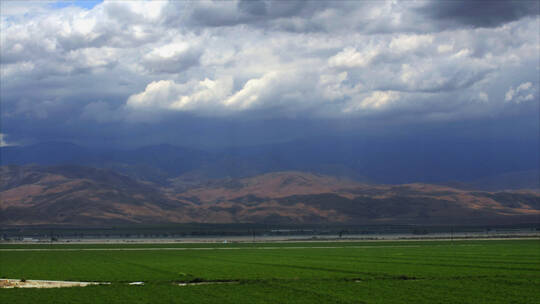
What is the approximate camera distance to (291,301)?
3675cm

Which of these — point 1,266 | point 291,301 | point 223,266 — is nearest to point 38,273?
point 1,266

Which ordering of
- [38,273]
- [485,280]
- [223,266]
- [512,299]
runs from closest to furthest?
[512,299] < [485,280] < [38,273] < [223,266]

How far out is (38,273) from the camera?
5722 centimetres

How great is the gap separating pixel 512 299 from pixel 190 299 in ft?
66.0

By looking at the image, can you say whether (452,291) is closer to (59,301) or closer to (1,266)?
(59,301)

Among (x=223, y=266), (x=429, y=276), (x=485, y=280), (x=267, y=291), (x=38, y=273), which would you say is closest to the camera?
(x=267, y=291)

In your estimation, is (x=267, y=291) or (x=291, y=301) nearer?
(x=291, y=301)

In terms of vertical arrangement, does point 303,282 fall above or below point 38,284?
A: below

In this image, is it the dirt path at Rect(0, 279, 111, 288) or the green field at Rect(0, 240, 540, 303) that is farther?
the dirt path at Rect(0, 279, 111, 288)

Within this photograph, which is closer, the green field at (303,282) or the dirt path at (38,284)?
the green field at (303,282)

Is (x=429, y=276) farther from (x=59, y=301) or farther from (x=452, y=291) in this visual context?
(x=59, y=301)

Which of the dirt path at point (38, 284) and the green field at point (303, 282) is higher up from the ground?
the dirt path at point (38, 284)

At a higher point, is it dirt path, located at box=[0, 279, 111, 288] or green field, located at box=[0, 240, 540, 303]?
dirt path, located at box=[0, 279, 111, 288]

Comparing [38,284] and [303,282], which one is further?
[38,284]
